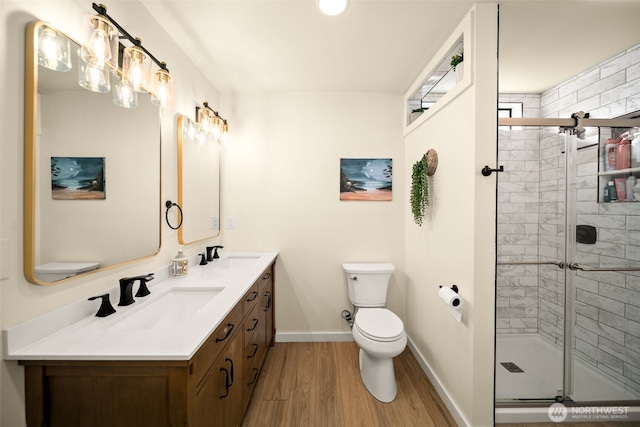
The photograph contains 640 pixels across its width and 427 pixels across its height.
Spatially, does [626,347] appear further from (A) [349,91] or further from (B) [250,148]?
(B) [250,148]

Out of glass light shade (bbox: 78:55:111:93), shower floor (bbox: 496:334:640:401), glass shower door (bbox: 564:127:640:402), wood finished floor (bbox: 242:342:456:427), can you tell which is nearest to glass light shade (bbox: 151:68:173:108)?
glass light shade (bbox: 78:55:111:93)

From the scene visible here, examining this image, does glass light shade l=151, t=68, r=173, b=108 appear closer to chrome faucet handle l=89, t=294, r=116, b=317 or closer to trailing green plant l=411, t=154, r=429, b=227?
chrome faucet handle l=89, t=294, r=116, b=317

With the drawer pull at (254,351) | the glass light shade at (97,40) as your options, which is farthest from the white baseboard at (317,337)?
the glass light shade at (97,40)

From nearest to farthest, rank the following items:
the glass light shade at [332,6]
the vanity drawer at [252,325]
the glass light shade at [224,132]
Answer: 1. the glass light shade at [332,6]
2. the vanity drawer at [252,325]
3. the glass light shade at [224,132]

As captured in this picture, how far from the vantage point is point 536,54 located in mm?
1784

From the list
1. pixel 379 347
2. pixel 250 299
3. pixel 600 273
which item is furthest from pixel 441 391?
pixel 250 299

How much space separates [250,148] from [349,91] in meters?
1.18

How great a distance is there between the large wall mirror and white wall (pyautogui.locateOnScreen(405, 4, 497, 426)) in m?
1.92

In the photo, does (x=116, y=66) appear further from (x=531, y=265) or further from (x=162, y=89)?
(x=531, y=265)

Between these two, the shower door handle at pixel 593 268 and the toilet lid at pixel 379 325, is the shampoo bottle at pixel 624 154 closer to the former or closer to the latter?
the shower door handle at pixel 593 268

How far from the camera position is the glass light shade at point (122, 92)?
1.17 metres

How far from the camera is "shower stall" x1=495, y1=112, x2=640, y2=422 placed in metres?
1.61

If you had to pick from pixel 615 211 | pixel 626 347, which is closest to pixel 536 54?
pixel 615 211

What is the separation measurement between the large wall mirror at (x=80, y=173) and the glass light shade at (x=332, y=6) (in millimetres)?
1152
